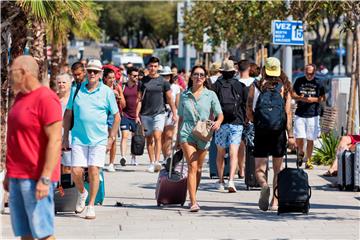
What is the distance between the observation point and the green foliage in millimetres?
17862

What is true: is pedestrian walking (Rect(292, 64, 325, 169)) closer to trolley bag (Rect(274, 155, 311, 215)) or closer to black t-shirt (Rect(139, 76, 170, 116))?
black t-shirt (Rect(139, 76, 170, 116))

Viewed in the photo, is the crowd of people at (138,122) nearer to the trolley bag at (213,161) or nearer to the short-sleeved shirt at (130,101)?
the short-sleeved shirt at (130,101)

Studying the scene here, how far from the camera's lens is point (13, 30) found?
14930 millimetres

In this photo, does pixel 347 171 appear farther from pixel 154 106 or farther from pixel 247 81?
pixel 154 106

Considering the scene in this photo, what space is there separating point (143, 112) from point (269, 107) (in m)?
5.80

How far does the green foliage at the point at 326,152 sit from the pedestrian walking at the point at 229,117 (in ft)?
13.0

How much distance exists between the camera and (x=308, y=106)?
17672 millimetres

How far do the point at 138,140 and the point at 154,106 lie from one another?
823mm

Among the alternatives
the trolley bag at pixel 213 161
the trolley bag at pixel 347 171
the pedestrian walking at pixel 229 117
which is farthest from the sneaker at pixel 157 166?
the trolley bag at pixel 347 171

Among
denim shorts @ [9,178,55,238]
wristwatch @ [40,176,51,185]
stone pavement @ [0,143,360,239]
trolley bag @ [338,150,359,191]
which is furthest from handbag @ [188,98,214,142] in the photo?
wristwatch @ [40,176,51,185]

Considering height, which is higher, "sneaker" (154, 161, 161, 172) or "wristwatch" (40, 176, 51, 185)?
"wristwatch" (40, 176, 51, 185)

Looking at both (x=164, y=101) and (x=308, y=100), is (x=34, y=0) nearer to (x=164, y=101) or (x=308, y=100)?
(x=164, y=101)

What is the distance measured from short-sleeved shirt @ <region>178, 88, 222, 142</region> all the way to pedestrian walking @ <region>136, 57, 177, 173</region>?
4825mm

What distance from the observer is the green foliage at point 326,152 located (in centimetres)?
1786
